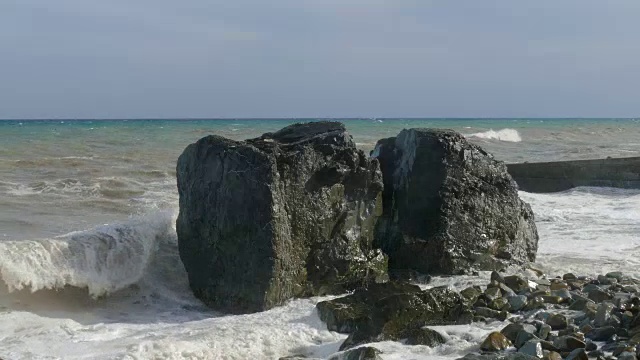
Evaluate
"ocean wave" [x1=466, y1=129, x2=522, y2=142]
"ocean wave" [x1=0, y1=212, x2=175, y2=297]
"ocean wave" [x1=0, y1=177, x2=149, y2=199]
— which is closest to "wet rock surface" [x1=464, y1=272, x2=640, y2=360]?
"ocean wave" [x1=0, y1=212, x2=175, y2=297]

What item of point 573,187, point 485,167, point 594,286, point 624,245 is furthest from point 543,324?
point 573,187

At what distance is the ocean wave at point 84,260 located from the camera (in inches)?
285

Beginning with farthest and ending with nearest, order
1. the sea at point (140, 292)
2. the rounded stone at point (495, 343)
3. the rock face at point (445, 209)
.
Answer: the rock face at point (445, 209) → the sea at point (140, 292) → the rounded stone at point (495, 343)

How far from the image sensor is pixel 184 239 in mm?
7715

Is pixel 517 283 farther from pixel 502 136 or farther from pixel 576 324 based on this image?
pixel 502 136

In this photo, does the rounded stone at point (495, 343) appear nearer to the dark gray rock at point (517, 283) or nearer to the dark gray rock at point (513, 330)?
the dark gray rock at point (513, 330)

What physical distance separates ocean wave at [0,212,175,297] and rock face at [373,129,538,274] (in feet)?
8.30

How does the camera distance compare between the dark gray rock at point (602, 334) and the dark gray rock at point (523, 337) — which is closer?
the dark gray rock at point (523, 337)

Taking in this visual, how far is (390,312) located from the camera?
6258 millimetres

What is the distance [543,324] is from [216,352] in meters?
2.54

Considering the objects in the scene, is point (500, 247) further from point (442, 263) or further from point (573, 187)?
point (573, 187)

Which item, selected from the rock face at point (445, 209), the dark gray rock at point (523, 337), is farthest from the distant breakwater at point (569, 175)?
the dark gray rock at point (523, 337)

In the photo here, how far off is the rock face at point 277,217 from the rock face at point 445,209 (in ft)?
1.02

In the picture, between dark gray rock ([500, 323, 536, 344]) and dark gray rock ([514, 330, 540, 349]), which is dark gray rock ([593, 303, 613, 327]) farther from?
dark gray rock ([514, 330, 540, 349])
